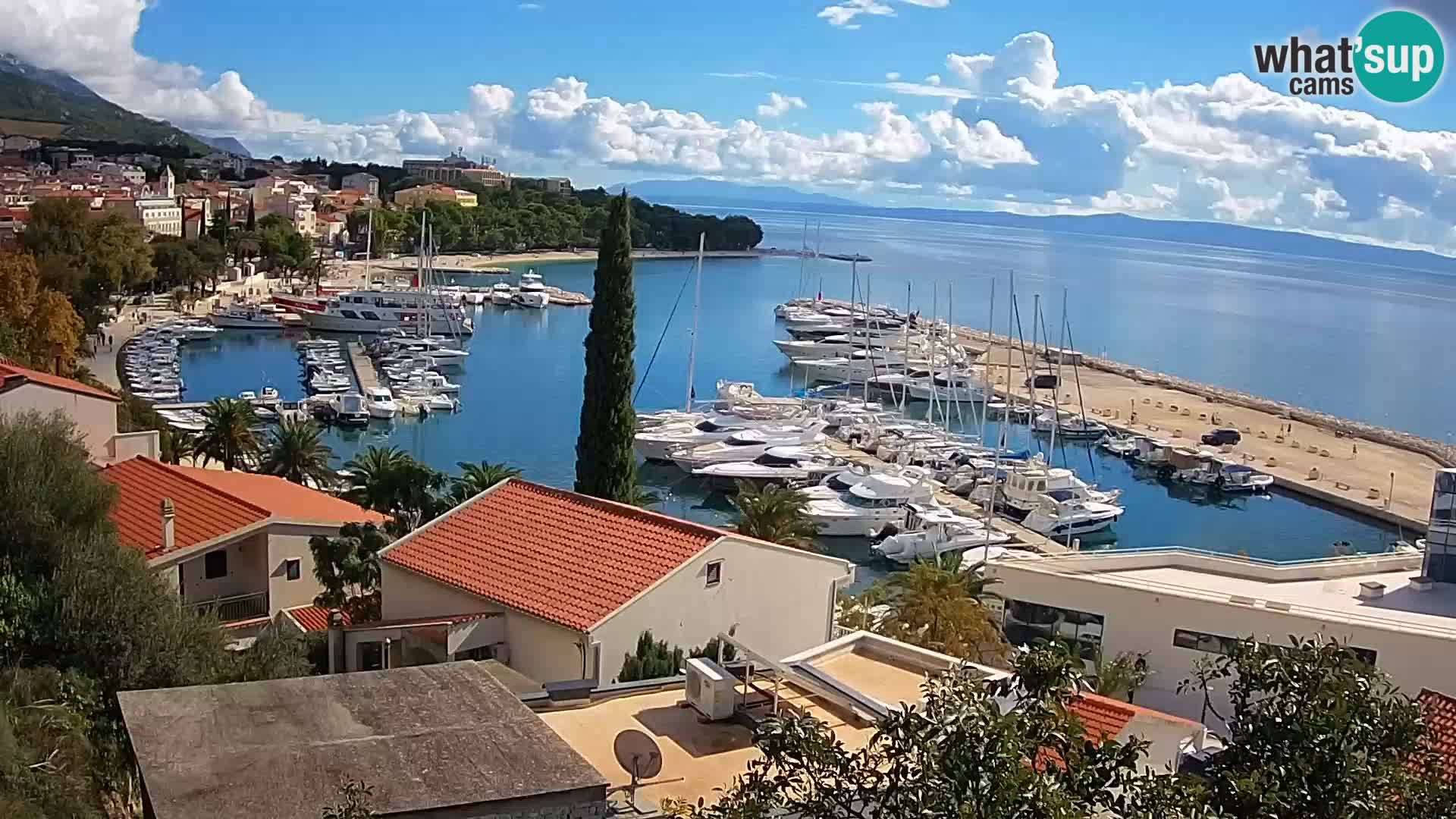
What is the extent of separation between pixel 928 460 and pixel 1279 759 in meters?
35.3

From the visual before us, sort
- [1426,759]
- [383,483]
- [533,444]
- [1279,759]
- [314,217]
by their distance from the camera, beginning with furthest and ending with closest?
[314,217], [533,444], [383,483], [1426,759], [1279,759]

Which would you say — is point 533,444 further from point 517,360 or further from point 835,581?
point 835,581

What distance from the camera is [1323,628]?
46.9 feet

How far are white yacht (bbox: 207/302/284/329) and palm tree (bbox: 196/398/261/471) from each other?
3888 cm

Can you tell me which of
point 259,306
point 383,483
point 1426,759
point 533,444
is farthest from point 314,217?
point 1426,759

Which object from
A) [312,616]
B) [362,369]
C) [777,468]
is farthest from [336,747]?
[362,369]

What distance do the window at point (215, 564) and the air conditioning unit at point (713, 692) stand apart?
8.84 metres

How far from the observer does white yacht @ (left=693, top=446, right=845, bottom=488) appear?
1442 inches

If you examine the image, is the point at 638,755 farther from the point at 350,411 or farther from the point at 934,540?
the point at 350,411

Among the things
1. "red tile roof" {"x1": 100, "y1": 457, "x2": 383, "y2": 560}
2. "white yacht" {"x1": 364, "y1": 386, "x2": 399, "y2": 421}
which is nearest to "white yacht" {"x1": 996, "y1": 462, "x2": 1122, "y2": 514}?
"red tile roof" {"x1": 100, "y1": 457, "x2": 383, "y2": 560}

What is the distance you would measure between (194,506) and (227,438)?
12875mm

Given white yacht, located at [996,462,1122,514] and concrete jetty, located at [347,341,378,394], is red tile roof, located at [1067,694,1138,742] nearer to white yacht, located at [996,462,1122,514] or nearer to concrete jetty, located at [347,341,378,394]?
white yacht, located at [996,462,1122,514]

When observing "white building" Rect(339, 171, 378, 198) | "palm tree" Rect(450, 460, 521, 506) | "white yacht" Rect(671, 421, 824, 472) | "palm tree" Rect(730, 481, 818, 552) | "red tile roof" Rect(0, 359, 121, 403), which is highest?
"white building" Rect(339, 171, 378, 198)

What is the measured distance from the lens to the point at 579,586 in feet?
37.0
